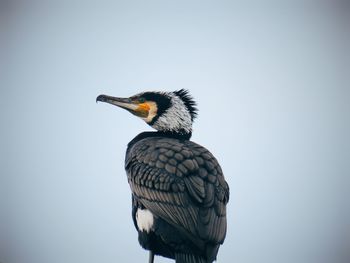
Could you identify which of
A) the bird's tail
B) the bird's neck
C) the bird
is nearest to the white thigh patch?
the bird

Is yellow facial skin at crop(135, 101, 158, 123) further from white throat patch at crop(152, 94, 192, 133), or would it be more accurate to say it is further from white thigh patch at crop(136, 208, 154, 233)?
white thigh patch at crop(136, 208, 154, 233)

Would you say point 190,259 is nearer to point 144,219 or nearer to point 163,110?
point 144,219

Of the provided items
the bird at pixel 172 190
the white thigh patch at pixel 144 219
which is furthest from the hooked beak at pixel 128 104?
the white thigh patch at pixel 144 219

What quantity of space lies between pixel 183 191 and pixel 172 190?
0.04 m

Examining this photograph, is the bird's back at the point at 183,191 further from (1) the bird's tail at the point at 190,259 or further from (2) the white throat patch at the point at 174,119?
(2) the white throat patch at the point at 174,119

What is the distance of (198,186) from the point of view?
4.69ft

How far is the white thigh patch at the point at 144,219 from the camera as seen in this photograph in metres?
1.45

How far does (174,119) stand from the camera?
5.55ft

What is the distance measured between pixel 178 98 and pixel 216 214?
534 millimetres

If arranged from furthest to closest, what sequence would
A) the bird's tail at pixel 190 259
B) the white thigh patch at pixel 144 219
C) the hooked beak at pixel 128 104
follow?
the hooked beak at pixel 128 104 → the white thigh patch at pixel 144 219 → the bird's tail at pixel 190 259

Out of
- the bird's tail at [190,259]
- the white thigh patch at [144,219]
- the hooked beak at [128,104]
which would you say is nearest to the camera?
the bird's tail at [190,259]

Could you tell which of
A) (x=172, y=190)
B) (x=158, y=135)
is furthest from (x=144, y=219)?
(x=158, y=135)

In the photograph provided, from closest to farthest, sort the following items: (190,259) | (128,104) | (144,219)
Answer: (190,259) < (144,219) < (128,104)
